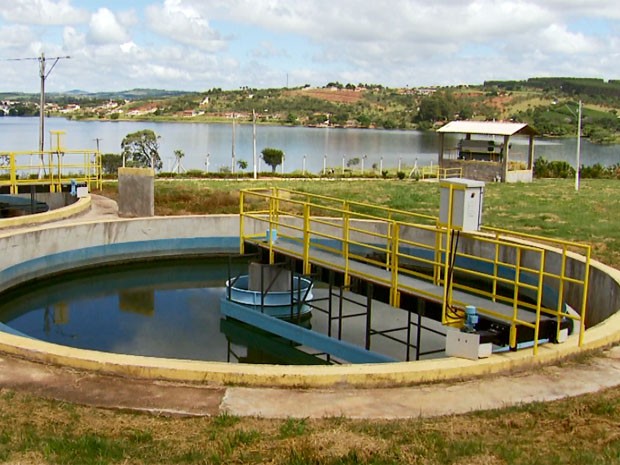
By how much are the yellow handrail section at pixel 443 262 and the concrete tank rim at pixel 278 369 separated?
0.70 m

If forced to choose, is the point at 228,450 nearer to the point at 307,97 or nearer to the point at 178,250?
the point at 178,250

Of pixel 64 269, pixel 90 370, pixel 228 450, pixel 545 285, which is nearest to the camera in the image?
pixel 228 450

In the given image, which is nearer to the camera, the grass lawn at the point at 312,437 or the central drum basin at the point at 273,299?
the grass lawn at the point at 312,437

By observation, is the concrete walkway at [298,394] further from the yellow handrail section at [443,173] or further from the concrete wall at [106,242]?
the yellow handrail section at [443,173]

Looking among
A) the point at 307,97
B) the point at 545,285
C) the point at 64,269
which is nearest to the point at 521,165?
the point at 545,285

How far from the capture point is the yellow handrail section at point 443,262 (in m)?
7.97

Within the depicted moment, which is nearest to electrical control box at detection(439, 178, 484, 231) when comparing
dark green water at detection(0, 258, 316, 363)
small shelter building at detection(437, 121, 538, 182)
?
dark green water at detection(0, 258, 316, 363)

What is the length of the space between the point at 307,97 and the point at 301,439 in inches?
6579

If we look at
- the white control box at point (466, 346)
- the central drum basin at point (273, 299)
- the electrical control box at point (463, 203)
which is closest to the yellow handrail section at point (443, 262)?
the electrical control box at point (463, 203)

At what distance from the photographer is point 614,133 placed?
112312 millimetres

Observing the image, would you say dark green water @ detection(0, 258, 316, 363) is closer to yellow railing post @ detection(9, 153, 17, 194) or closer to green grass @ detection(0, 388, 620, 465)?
yellow railing post @ detection(9, 153, 17, 194)

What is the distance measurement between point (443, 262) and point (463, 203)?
6.99 metres

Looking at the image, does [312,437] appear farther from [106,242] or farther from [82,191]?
[82,191]

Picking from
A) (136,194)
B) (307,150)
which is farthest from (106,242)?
(307,150)
